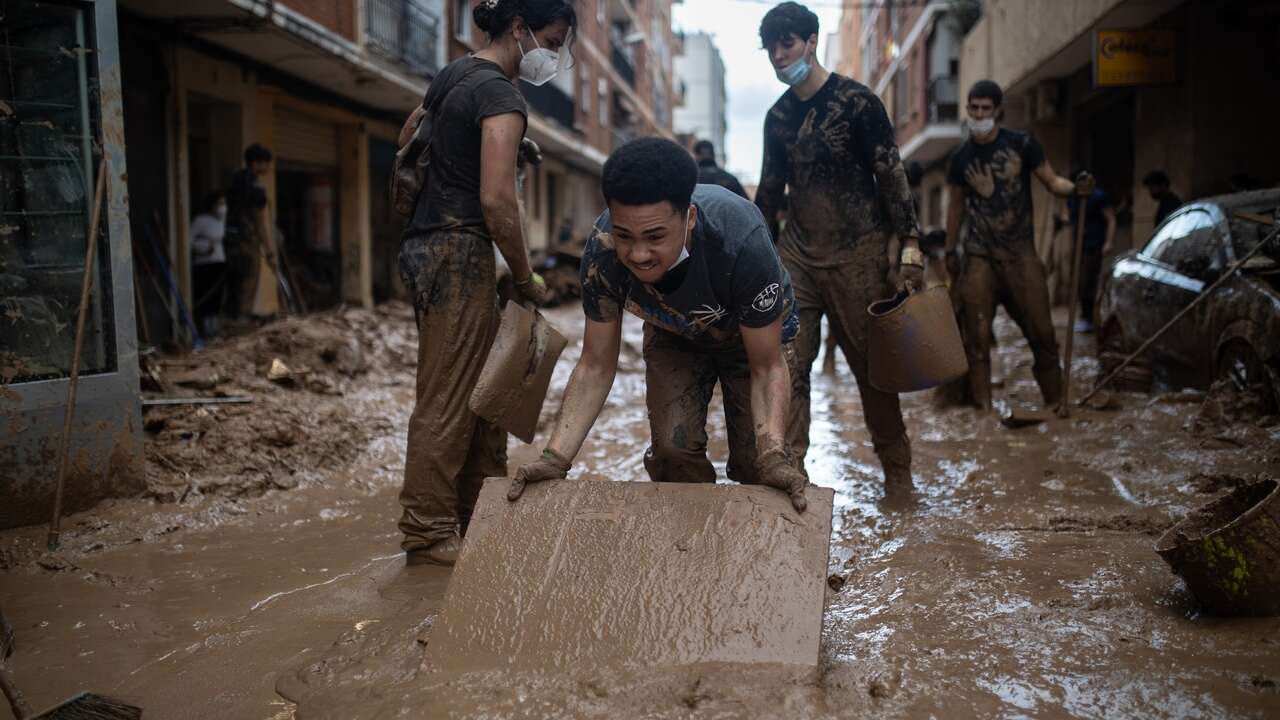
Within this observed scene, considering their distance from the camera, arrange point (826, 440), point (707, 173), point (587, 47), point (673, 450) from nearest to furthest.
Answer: point (673, 450) < point (826, 440) < point (707, 173) < point (587, 47)

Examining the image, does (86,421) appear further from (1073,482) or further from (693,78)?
(693,78)

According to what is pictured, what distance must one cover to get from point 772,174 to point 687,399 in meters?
1.59

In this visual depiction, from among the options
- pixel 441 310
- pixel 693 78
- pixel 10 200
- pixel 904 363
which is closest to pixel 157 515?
pixel 10 200

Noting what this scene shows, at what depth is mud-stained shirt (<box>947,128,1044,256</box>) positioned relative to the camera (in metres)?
5.86

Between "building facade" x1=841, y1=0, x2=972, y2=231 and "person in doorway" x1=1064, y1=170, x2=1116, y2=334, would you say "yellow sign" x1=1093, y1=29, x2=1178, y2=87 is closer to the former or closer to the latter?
"person in doorway" x1=1064, y1=170, x2=1116, y2=334

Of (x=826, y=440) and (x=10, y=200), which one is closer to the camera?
(x=10, y=200)

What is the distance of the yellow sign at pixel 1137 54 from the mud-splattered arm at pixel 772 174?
7.61m

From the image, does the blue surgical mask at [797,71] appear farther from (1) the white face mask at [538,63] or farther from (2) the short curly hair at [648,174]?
(2) the short curly hair at [648,174]

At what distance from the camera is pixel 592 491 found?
2.72 metres

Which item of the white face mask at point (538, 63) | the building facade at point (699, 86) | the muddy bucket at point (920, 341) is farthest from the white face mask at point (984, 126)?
the building facade at point (699, 86)

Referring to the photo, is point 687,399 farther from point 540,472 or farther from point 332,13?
point 332,13

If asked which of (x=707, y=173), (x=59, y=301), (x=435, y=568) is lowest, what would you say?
(x=435, y=568)

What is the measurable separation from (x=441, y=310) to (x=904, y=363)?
175 cm

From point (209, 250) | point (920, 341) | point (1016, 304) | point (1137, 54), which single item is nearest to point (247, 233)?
point (209, 250)
